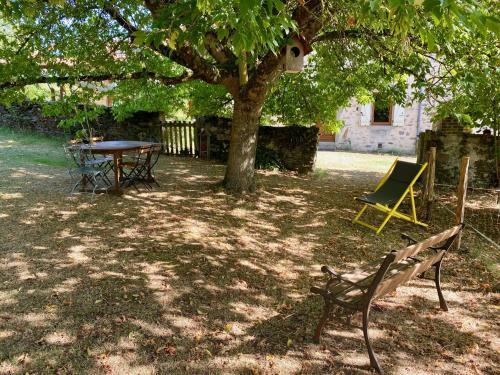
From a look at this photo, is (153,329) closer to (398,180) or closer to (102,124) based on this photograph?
(398,180)

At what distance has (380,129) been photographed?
704 inches

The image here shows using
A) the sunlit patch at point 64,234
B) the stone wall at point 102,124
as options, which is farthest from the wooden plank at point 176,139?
the sunlit patch at point 64,234

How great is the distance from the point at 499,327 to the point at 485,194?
6.77 metres

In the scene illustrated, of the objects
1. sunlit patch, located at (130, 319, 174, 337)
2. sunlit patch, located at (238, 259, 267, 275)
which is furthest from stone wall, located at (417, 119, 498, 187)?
sunlit patch, located at (130, 319, 174, 337)

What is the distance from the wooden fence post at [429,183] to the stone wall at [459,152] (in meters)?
3.64

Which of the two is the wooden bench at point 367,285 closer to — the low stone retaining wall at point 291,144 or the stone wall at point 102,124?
the low stone retaining wall at point 291,144

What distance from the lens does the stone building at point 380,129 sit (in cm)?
1734

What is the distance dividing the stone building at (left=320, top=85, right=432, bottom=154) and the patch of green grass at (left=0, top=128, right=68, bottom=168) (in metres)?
11.9

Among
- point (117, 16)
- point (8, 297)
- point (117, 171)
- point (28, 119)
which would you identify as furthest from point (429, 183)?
point (28, 119)

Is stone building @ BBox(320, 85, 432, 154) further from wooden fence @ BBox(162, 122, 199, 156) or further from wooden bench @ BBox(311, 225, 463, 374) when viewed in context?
wooden bench @ BBox(311, 225, 463, 374)

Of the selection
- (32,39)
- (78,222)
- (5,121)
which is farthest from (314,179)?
(5,121)

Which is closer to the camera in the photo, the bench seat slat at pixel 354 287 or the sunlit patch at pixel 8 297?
the bench seat slat at pixel 354 287

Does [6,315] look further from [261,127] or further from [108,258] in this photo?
[261,127]

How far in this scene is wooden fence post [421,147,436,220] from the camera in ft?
20.9
